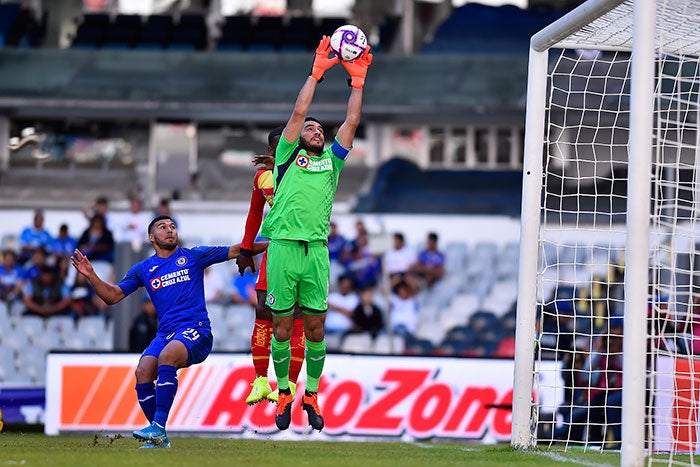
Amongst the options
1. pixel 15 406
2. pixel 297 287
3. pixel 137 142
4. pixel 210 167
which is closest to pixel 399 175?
pixel 210 167

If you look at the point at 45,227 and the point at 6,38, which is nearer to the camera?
the point at 45,227

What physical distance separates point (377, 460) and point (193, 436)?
6.81 metres

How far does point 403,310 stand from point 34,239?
6.39 m

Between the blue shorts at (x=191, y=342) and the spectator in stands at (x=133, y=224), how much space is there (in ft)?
35.2

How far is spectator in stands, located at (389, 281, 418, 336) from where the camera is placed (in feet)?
67.5

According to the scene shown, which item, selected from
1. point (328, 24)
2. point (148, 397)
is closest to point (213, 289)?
point (148, 397)

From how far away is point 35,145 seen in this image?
28.9 meters

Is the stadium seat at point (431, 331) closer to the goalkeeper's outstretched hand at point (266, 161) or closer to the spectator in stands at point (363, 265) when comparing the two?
the spectator in stands at point (363, 265)

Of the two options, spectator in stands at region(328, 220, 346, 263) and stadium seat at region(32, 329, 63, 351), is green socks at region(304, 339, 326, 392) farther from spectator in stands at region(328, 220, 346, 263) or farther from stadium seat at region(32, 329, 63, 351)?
spectator in stands at region(328, 220, 346, 263)

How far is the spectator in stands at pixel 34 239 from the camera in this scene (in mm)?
21516

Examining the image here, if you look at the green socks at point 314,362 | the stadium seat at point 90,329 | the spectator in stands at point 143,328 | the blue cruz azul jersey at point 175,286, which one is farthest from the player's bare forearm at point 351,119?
the stadium seat at point 90,329

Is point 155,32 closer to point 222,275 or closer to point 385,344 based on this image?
point 222,275

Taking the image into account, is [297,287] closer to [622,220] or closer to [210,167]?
[622,220]

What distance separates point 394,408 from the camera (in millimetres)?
16234
